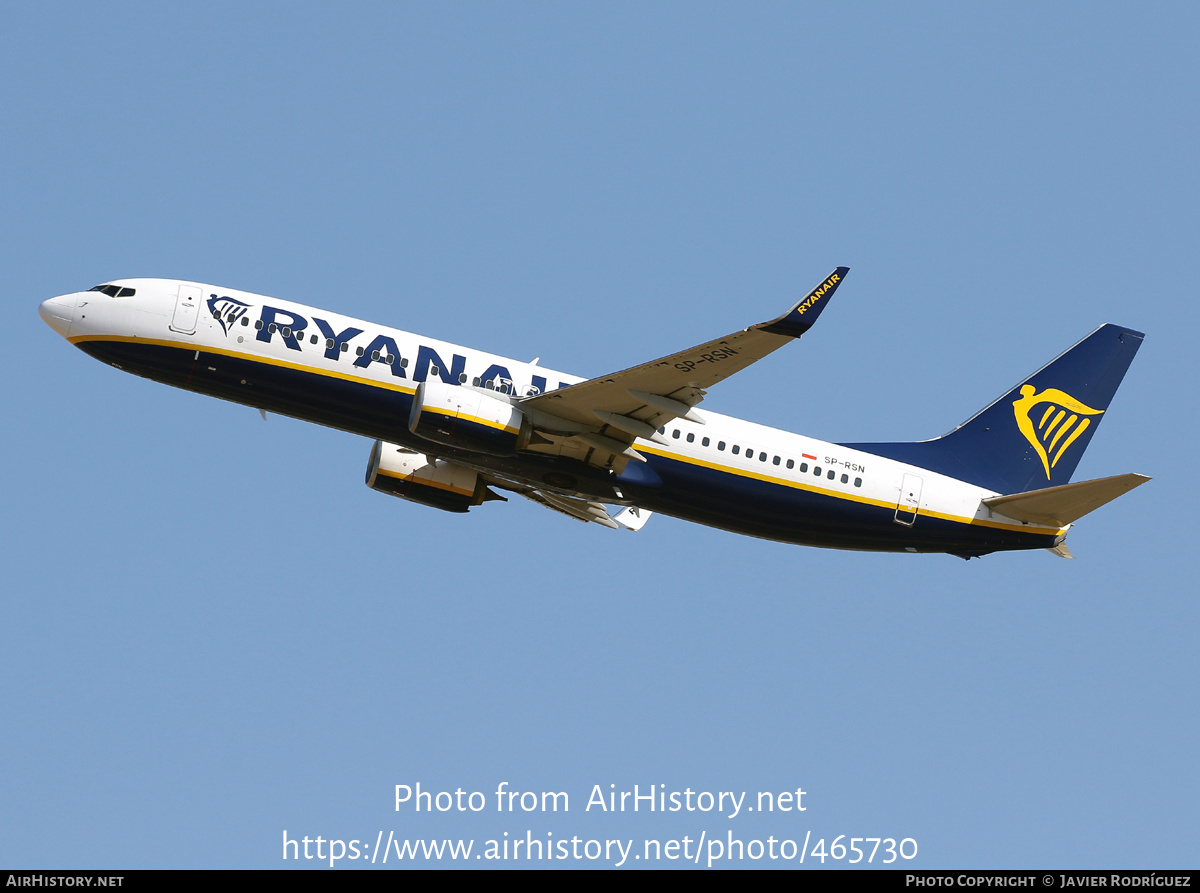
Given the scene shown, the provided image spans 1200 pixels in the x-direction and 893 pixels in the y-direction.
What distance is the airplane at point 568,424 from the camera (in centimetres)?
3475

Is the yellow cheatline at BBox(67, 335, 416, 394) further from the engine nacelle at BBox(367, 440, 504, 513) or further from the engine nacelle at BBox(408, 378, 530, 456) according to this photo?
the engine nacelle at BBox(367, 440, 504, 513)

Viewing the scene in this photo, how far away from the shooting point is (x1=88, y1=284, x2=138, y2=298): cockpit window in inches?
1435

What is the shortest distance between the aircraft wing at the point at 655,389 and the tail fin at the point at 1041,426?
9660mm

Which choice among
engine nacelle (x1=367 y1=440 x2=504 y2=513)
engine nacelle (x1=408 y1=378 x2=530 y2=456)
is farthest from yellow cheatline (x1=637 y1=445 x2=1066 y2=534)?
engine nacelle (x1=367 y1=440 x2=504 y2=513)

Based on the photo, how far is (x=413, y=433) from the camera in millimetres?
34938

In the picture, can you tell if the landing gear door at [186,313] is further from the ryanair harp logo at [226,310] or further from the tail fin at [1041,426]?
the tail fin at [1041,426]

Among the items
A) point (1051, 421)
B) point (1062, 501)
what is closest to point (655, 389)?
point (1062, 501)

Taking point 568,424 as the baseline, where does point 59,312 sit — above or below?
above

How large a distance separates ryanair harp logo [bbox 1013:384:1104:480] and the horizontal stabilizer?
3.26m

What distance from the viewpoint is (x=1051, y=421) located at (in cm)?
4212

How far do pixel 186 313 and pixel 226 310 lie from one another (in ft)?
3.57

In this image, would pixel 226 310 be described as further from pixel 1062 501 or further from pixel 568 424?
pixel 1062 501

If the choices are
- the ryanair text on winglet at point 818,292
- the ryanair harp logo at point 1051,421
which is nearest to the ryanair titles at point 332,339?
the ryanair text on winglet at point 818,292
